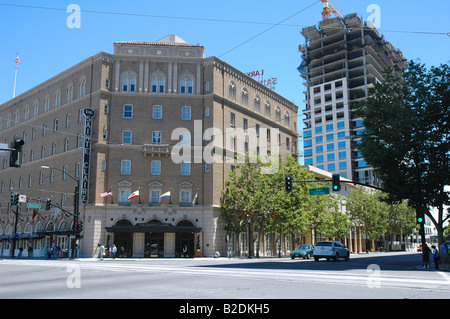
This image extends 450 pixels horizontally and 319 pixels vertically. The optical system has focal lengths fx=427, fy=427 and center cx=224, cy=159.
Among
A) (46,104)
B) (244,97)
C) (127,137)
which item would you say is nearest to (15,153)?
(127,137)

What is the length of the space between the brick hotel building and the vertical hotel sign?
399 mm

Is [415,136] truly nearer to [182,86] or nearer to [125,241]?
[182,86]

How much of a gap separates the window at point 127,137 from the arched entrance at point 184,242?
36.7 ft

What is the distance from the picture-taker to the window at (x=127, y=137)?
49656 mm

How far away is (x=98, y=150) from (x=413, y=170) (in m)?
32.7

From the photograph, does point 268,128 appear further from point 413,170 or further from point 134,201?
point 413,170

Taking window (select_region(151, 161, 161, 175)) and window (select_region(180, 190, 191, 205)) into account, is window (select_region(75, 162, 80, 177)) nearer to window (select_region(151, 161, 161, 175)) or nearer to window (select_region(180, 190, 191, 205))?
window (select_region(151, 161, 161, 175))

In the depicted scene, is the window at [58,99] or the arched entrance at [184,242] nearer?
the arched entrance at [184,242]

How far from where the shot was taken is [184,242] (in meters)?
48.1

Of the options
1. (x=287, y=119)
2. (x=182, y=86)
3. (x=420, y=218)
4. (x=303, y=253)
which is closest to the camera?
(x=420, y=218)

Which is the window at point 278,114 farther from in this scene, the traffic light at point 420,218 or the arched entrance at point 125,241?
the traffic light at point 420,218

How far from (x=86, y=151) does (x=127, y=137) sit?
485cm

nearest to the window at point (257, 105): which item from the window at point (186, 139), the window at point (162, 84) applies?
the window at point (186, 139)
